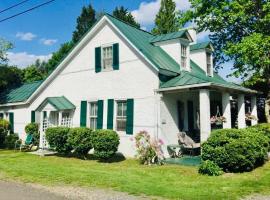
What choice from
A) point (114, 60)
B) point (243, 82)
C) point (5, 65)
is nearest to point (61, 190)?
point (114, 60)

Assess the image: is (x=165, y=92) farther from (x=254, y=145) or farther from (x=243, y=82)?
(x=243, y=82)

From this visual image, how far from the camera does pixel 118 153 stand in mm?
16672

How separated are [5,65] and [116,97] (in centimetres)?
1768

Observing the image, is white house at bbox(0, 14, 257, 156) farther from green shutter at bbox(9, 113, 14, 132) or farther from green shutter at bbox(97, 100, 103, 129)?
green shutter at bbox(9, 113, 14, 132)

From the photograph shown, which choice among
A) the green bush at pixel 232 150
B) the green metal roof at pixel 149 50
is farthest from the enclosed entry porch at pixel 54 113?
the green bush at pixel 232 150

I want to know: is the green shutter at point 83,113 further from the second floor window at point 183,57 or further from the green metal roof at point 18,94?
the second floor window at point 183,57

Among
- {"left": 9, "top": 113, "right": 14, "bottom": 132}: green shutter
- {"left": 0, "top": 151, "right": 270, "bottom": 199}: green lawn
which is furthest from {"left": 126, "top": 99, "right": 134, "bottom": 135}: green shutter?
{"left": 9, "top": 113, "right": 14, "bottom": 132}: green shutter

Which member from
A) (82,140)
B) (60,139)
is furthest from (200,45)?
(60,139)

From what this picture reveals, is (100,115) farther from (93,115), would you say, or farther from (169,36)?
(169,36)

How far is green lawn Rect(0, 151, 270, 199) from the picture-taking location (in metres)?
8.54

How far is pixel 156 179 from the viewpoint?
10492mm

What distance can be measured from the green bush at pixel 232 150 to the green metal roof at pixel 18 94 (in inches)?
568

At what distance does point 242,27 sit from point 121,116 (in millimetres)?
11998

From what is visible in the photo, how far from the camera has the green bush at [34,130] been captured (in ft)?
67.6
